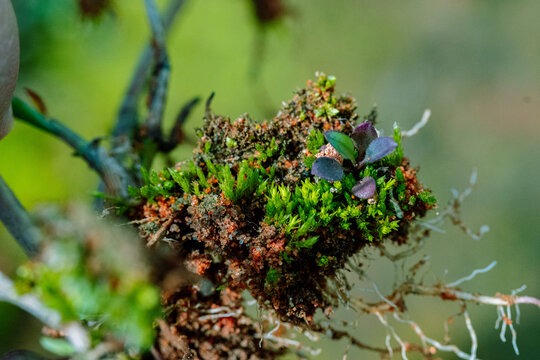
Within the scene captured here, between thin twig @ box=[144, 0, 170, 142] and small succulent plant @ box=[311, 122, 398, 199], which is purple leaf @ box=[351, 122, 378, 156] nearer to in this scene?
small succulent plant @ box=[311, 122, 398, 199]

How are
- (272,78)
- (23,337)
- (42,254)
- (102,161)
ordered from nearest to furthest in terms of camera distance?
(42,254), (102,161), (23,337), (272,78)

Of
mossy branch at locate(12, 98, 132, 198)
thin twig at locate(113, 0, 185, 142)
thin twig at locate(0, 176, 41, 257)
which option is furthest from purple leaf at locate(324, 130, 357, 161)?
thin twig at locate(113, 0, 185, 142)

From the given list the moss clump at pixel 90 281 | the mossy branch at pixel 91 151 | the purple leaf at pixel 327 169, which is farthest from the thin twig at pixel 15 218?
the purple leaf at pixel 327 169

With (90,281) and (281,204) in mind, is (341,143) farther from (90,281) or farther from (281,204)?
(90,281)

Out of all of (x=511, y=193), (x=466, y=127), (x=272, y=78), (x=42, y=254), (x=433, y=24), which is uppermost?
(x=433, y=24)

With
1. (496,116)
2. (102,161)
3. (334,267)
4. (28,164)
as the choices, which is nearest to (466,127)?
(496,116)

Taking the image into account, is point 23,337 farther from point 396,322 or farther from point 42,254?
point 396,322
